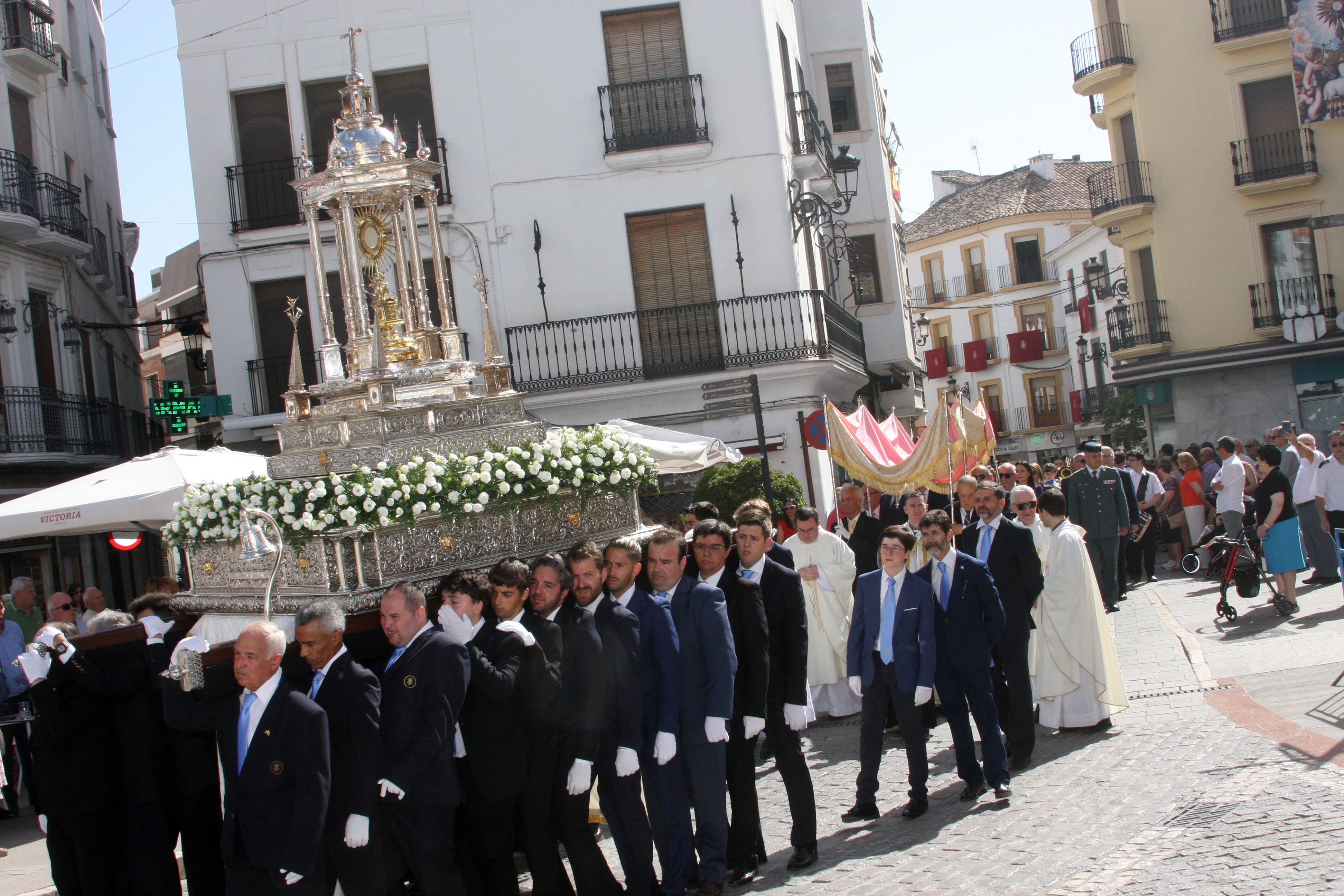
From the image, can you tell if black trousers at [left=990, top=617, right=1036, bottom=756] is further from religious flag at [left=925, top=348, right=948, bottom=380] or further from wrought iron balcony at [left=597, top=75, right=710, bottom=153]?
religious flag at [left=925, top=348, right=948, bottom=380]

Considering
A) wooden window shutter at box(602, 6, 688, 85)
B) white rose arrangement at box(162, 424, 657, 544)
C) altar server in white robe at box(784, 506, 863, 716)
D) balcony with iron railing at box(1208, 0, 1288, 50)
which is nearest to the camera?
white rose arrangement at box(162, 424, 657, 544)

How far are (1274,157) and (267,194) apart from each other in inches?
831

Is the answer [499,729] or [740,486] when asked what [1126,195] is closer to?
[740,486]

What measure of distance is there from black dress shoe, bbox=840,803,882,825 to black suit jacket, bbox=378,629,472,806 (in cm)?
263

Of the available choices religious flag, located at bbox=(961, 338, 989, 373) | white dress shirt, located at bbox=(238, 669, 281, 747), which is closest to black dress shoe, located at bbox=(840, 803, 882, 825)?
white dress shirt, located at bbox=(238, 669, 281, 747)

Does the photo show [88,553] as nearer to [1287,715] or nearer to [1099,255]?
[1287,715]

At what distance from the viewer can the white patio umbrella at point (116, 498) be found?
1022 centimetres

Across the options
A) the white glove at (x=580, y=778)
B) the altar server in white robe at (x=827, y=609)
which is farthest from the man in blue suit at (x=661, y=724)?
the altar server in white robe at (x=827, y=609)

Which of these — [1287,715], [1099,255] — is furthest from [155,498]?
[1099,255]

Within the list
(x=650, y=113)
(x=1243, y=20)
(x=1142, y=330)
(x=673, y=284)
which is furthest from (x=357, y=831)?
(x=1243, y=20)

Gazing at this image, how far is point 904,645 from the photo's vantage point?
739 centimetres

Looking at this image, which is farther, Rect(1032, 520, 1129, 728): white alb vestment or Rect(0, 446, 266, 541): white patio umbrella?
Rect(0, 446, 266, 541): white patio umbrella

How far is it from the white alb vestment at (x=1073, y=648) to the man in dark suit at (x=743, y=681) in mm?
3292

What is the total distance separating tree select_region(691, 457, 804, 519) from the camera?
15383mm
